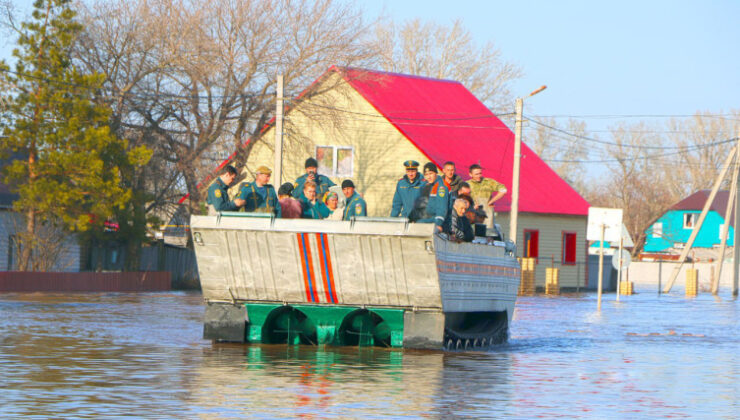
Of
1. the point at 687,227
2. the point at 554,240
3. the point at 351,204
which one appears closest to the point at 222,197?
the point at 351,204

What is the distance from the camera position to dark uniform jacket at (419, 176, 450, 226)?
17.3m

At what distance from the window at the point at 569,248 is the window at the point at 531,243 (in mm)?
2207

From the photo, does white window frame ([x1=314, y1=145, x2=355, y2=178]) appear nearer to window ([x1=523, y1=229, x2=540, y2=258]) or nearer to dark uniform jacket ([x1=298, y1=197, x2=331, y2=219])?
window ([x1=523, y1=229, x2=540, y2=258])

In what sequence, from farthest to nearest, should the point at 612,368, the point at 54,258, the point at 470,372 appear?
1. the point at 54,258
2. the point at 612,368
3. the point at 470,372

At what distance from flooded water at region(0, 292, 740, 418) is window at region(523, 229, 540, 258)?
26.3m

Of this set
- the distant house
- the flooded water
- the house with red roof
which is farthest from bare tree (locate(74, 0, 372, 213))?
the distant house

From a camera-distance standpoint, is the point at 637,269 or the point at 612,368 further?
the point at 637,269

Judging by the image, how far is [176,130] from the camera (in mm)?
41156

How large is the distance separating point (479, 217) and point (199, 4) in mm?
25056

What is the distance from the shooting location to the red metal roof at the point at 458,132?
47.1 metres

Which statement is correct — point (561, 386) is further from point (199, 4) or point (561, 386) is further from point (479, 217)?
point (199, 4)

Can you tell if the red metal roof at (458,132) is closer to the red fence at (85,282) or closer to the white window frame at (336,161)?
the white window frame at (336,161)

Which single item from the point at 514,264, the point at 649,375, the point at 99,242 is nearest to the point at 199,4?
the point at 99,242

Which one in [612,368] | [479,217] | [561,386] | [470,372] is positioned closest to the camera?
[561,386]
